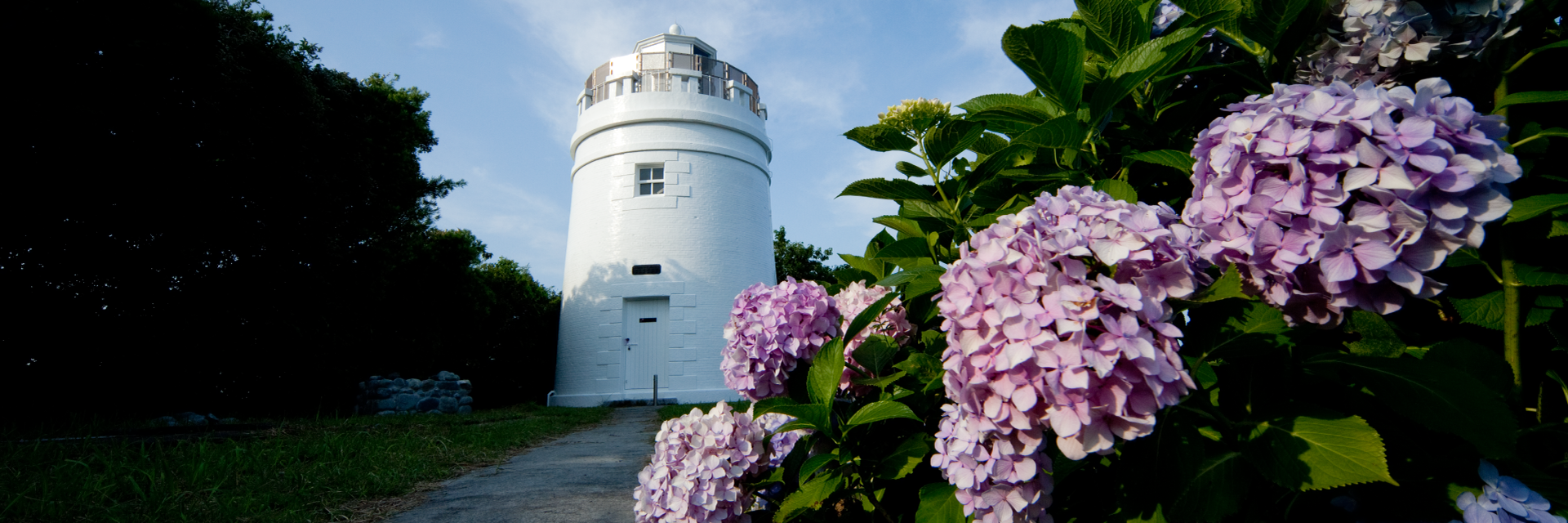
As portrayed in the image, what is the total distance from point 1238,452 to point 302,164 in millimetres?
10114

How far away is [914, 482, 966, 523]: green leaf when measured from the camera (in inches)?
42.3

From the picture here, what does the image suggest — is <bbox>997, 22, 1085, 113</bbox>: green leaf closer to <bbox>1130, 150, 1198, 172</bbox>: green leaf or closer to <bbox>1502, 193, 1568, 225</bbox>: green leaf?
<bbox>1130, 150, 1198, 172</bbox>: green leaf

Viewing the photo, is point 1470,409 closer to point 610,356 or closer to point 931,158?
point 931,158

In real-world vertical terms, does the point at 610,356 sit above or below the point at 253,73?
below

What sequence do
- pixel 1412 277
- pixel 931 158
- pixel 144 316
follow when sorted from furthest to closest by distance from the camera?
pixel 144 316, pixel 931 158, pixel 1412 277

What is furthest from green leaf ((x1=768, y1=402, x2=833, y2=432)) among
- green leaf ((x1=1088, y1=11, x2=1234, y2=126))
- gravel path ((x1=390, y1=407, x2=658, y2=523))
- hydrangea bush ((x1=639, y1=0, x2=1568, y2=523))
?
gravel path ((x1=390, y1=407, x2=658, y2=523))

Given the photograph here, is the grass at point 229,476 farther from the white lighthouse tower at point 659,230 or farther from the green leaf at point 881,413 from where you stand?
the white lighthouse tower at point 659,230

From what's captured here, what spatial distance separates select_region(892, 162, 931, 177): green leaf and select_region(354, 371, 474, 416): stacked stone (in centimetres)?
973

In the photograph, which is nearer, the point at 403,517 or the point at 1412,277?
the point at 1412,277

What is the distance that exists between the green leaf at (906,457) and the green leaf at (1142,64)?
0.58 metres

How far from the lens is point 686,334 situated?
1266 centimetres

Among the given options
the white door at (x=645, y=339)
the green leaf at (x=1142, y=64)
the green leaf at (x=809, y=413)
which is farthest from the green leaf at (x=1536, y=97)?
the white door at (x=645, y=339)

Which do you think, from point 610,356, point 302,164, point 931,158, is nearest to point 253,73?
point 302,164

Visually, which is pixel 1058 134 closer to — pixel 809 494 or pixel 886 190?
pixel 886 190
